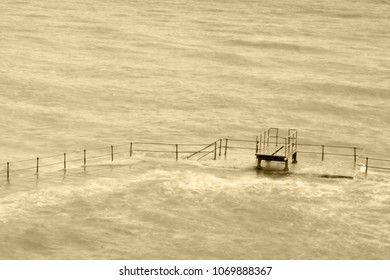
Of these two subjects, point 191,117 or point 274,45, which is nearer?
point 191,117

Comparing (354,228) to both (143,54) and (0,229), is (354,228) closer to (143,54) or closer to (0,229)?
(0,229)

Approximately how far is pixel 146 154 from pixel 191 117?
59.4 ft

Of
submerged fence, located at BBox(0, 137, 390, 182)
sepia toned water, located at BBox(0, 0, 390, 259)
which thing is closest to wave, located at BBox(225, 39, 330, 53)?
sepia toned water, located at BBox(0, 0, 390, 259)

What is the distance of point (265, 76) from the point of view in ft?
290

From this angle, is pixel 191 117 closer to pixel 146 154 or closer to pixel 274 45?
pixel 146 154

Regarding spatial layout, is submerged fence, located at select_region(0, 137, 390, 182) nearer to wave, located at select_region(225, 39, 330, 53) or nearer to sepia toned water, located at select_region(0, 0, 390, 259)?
sepia toned water, located at select_region(0, 0, 390, 259)

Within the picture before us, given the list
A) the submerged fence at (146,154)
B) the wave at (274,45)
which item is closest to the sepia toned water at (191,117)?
the wave at (274,45)

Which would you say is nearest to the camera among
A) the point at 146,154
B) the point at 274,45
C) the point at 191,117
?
the point at 146,154

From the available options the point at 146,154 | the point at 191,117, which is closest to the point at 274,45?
the point at 191,117

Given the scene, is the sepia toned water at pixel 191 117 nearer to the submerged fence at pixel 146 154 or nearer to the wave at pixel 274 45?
the wave at pixel 274 45

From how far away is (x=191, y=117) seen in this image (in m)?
68.9

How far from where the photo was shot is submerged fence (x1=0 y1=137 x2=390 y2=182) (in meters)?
46.6

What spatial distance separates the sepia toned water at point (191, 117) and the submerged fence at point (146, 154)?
144cm

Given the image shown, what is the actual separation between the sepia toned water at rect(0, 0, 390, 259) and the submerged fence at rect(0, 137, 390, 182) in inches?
56.8
